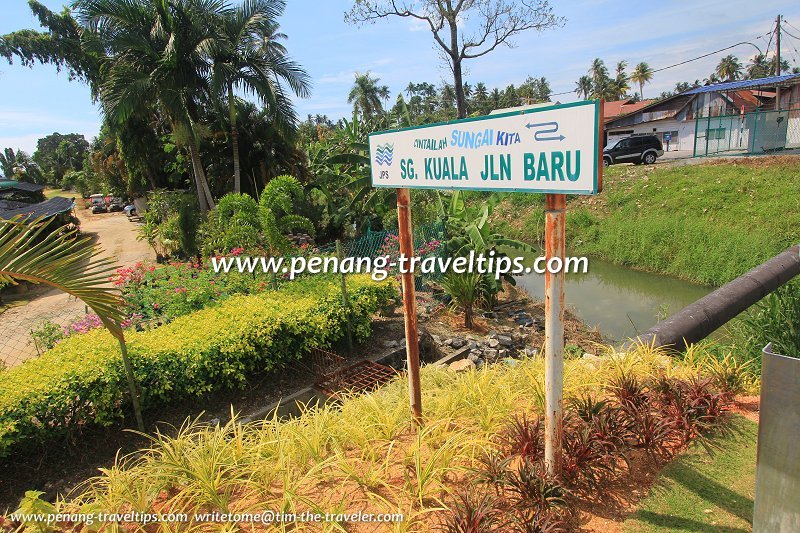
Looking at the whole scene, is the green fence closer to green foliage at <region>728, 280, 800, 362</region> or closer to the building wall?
green foliage at <region>728, 280, 800, 362</region>

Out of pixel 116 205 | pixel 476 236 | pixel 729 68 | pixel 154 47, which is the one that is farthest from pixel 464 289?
pixel 729 68

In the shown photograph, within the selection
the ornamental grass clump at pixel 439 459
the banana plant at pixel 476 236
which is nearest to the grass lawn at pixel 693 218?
the banana plant at pixel 476 236

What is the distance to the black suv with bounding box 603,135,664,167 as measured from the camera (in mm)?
21156

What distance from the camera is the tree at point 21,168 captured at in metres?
53.0

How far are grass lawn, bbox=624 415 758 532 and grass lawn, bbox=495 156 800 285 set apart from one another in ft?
34.7

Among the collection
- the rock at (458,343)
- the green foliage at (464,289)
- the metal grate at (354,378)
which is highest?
the green foliage at (464,289)

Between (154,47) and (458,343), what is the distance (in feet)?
40.5

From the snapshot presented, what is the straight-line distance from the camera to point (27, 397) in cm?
408

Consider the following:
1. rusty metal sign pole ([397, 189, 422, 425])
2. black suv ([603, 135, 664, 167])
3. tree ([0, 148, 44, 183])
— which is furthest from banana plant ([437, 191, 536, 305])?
tree ([0, 148, 44, 183])

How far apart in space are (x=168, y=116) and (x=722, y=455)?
16067 millimetres

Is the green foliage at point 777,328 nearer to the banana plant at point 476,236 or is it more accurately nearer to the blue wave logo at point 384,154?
the banana plant at point 476,236

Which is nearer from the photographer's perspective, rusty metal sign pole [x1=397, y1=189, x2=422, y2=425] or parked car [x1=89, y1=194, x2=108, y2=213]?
rusty metal sign pole [x1=397, y1=189, x2=422, y2=425]

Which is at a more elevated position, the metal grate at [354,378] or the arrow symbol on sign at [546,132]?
the arrow symbol on sign at [546,132]

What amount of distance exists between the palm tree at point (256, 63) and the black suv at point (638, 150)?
1421 centimetres
